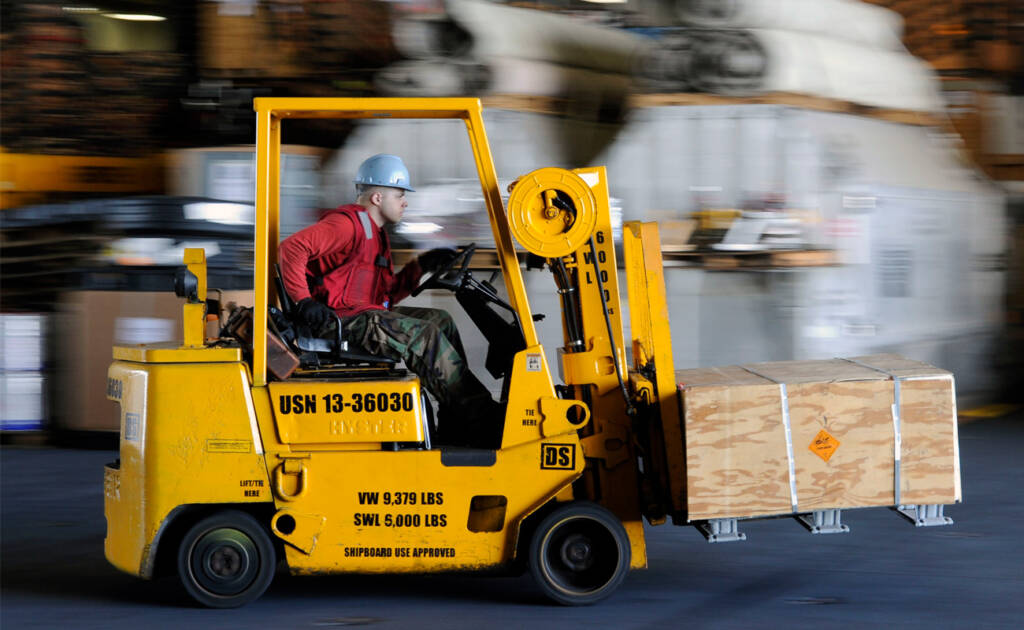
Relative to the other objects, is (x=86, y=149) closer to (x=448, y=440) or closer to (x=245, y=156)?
(x=245, y=156)

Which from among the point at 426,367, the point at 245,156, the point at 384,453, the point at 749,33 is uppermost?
the point at 749,33

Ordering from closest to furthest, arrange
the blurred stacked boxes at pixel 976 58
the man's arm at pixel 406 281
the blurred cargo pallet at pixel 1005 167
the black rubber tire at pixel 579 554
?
the black rubber tire at pixel 579 554, the man's arm at pixel 406 281, the blurred cargo pallet at pixel 1005 167, the blurred stacked boxes at pixel 976 58

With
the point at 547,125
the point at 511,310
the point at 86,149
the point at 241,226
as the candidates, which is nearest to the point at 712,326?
the point at 547,125

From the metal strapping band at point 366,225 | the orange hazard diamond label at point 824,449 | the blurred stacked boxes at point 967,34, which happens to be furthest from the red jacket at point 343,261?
the blurred stacked boxes at point 967,34

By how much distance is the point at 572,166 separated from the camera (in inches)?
404

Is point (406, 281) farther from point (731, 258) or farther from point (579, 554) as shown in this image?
point (731, 258)

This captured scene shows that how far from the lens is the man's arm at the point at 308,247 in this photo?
5031mm

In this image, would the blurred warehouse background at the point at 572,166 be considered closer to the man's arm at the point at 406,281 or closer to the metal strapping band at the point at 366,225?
the man's arm at the point at 406,281

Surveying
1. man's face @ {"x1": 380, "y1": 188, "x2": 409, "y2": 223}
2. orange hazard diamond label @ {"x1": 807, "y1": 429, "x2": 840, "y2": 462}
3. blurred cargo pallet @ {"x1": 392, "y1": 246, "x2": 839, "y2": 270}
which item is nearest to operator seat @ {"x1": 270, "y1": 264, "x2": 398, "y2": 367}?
man's face @ {"x1": 380, "y1": 188, "x2": 409, "y2": 223}

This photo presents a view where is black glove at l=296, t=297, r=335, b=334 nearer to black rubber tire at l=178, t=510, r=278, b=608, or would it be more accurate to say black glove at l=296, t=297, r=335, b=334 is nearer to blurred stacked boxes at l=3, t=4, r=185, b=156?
black rubber tire at l=178, t=510, r=278, b=608

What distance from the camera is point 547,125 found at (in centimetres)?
Answer: 1004

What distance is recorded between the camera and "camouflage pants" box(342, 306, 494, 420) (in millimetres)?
5125

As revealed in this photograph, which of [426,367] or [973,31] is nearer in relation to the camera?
[426,367]

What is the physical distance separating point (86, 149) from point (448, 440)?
777 centimetres
